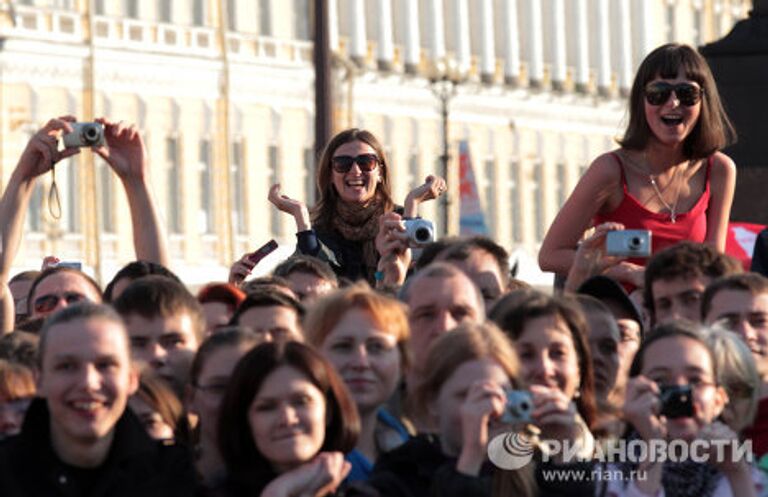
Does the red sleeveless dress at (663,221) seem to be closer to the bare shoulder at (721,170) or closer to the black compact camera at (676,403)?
the bare shoulder at (721,170)

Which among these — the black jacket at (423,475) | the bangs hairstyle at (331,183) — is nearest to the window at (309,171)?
the bangs hairstyle at (331,183)

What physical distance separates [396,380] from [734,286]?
1.68 meters

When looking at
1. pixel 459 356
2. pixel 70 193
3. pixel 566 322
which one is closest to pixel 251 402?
pixel 459 356

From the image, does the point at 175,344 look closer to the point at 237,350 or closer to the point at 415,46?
the point at 237,350

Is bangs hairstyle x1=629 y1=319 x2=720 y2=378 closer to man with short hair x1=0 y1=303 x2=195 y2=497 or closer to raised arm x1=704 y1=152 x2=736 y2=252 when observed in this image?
man with short hair x1=0 y1=303 x2=195 y2=497

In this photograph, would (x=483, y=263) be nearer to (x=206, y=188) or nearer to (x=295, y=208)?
(x=295, y=208)

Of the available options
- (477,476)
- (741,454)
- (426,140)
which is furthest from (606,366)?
(426,140)

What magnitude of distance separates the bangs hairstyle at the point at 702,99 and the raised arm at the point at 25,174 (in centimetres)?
223

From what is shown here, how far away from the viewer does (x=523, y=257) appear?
7338 cm

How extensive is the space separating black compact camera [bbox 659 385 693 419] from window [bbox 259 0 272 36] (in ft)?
185

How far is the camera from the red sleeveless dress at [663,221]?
13.9 meters

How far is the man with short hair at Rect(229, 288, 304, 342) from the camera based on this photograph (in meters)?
11.8

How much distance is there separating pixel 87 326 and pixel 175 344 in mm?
1705

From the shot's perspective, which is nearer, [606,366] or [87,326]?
[87,326]
